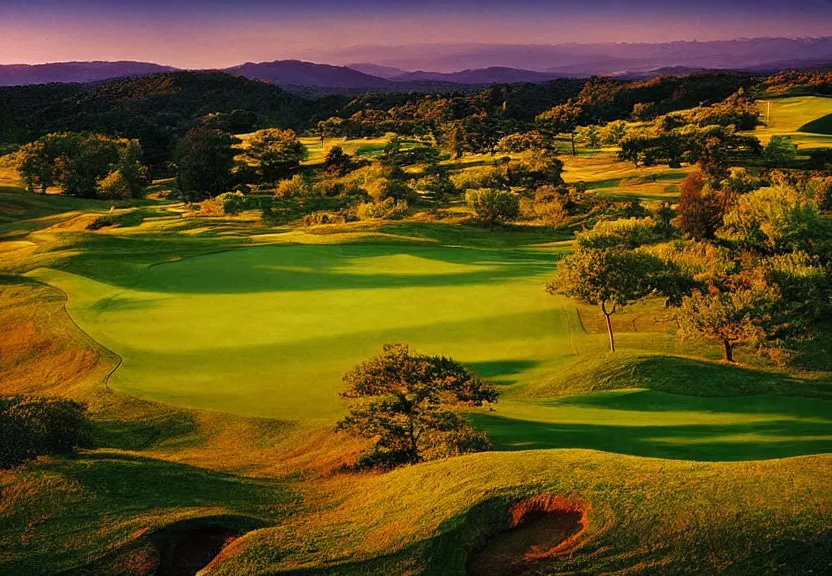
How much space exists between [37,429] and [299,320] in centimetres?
1711

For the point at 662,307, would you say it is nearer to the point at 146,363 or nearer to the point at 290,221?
the point at 146,363

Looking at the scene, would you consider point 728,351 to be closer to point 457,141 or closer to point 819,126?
point 457,141

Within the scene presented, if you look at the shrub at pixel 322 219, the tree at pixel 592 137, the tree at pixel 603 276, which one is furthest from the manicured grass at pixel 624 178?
the tree at pixel 603 276

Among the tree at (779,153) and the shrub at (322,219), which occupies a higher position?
the tree at (779,153)

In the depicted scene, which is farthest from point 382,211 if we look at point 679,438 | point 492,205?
point 679,438

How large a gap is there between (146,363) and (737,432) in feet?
70.4

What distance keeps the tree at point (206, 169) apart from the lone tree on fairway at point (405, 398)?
268 feet

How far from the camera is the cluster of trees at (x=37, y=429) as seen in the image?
46.3ft

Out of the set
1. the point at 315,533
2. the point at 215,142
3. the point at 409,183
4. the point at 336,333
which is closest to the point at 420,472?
the point at 315,533

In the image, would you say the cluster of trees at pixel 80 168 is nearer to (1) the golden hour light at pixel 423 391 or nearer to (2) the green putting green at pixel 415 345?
(1) the golden hour light at pixel 423 391

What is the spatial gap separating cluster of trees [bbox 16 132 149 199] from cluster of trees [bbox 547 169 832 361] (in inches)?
2871

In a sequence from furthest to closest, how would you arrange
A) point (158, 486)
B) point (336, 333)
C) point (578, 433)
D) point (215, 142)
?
point (215, 142) → point (336, 333) → point (578, 433) → point (158, 486)

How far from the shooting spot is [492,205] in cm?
6606

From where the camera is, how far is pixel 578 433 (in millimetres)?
18562
